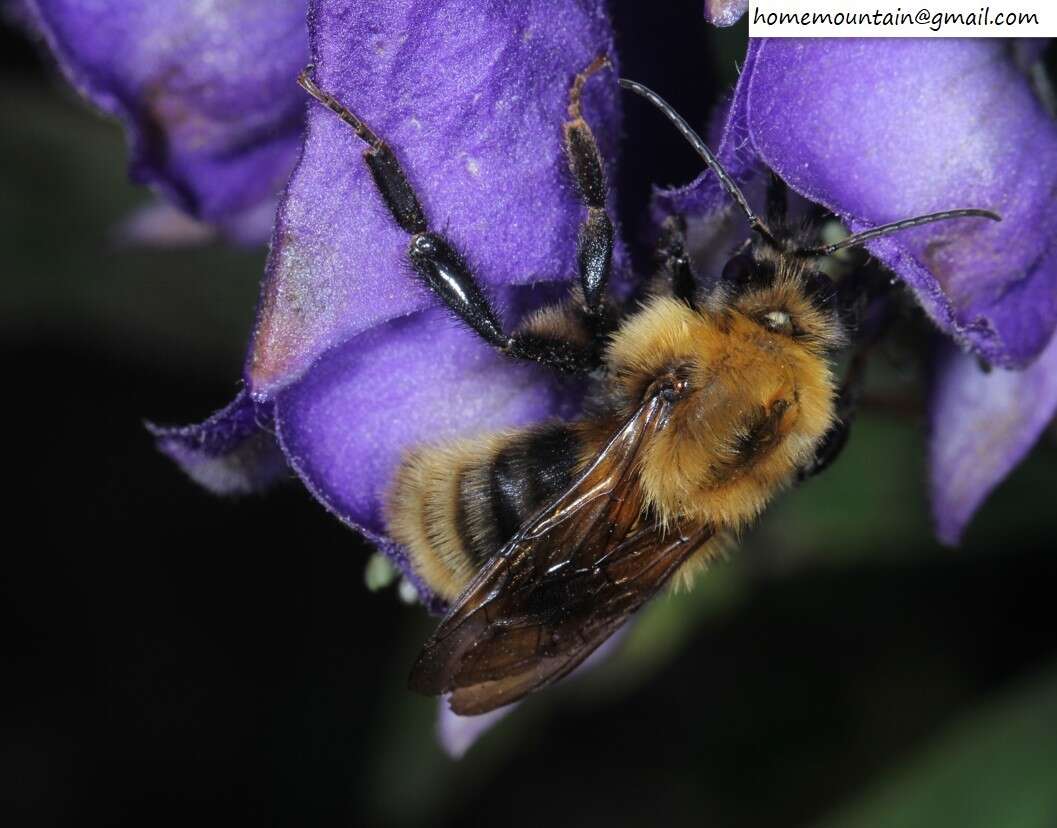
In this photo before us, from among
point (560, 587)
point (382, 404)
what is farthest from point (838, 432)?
point (382, 404)

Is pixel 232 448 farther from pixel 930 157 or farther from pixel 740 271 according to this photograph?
pixel 930 157

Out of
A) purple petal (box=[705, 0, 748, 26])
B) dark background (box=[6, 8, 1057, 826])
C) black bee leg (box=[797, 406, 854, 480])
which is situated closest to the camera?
purple petal (box=[705, 0, 748, 26])

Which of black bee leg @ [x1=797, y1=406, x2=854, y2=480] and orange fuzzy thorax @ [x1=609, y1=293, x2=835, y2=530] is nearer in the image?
orange fuzzy thorax @ [x1=609, y1=293, x2=835, y2=530]

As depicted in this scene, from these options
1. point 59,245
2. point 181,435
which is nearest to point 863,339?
point 181,435

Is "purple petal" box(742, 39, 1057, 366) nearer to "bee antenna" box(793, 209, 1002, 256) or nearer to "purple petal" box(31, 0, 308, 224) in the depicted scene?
"bee antenna" box(793, 209, 1002, 256)

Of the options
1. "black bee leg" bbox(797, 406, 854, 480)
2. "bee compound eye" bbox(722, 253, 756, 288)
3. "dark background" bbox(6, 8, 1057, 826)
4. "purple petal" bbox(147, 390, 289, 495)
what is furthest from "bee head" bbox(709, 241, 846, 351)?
"dark background" bbox(6, 8, 1057, 826)

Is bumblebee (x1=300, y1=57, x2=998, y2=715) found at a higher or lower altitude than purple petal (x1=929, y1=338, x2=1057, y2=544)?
higher
